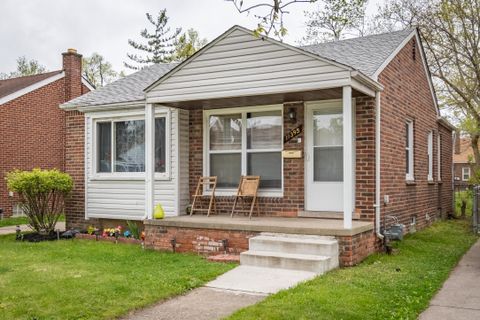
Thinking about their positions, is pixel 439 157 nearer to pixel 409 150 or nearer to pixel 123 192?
pixel 409 150

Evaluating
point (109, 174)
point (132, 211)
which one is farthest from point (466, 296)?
point (109, 174)

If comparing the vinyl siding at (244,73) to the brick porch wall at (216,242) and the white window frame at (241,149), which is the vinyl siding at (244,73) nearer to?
the white window frame at (241,149)

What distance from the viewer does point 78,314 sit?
482 cm

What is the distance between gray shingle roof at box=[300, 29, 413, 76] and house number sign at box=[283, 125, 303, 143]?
1.41 meters

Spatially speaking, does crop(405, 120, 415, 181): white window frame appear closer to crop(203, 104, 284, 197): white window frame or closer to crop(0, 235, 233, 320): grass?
crop(203, 104, 284, 197): white window frame

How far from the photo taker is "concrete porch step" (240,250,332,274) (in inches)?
260

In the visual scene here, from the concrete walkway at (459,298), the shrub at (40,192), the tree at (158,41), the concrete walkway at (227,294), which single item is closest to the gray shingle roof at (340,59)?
the shrub at (40,192)

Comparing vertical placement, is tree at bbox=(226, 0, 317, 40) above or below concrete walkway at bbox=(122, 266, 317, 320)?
above

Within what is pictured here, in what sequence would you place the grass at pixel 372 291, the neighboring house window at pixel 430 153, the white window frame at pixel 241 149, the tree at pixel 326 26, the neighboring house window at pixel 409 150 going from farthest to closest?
the tree at pixel 326 26 < the neighboring house window at pixel 430 153 < the neighboring house window at pixel 409 150 < the white window frame at pixel 241 149 < the grass at pixel 372 291

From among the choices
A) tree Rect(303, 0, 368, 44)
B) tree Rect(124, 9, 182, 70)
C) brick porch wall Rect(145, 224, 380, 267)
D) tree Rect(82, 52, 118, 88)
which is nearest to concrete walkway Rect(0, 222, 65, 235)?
brick porch wall Rect(145, 224, 380, 267)

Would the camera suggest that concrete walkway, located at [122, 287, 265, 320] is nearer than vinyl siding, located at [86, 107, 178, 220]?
Yes

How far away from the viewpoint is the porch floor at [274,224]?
7293 mm

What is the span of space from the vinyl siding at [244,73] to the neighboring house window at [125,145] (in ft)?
6.31

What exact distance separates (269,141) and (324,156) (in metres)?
1.19
